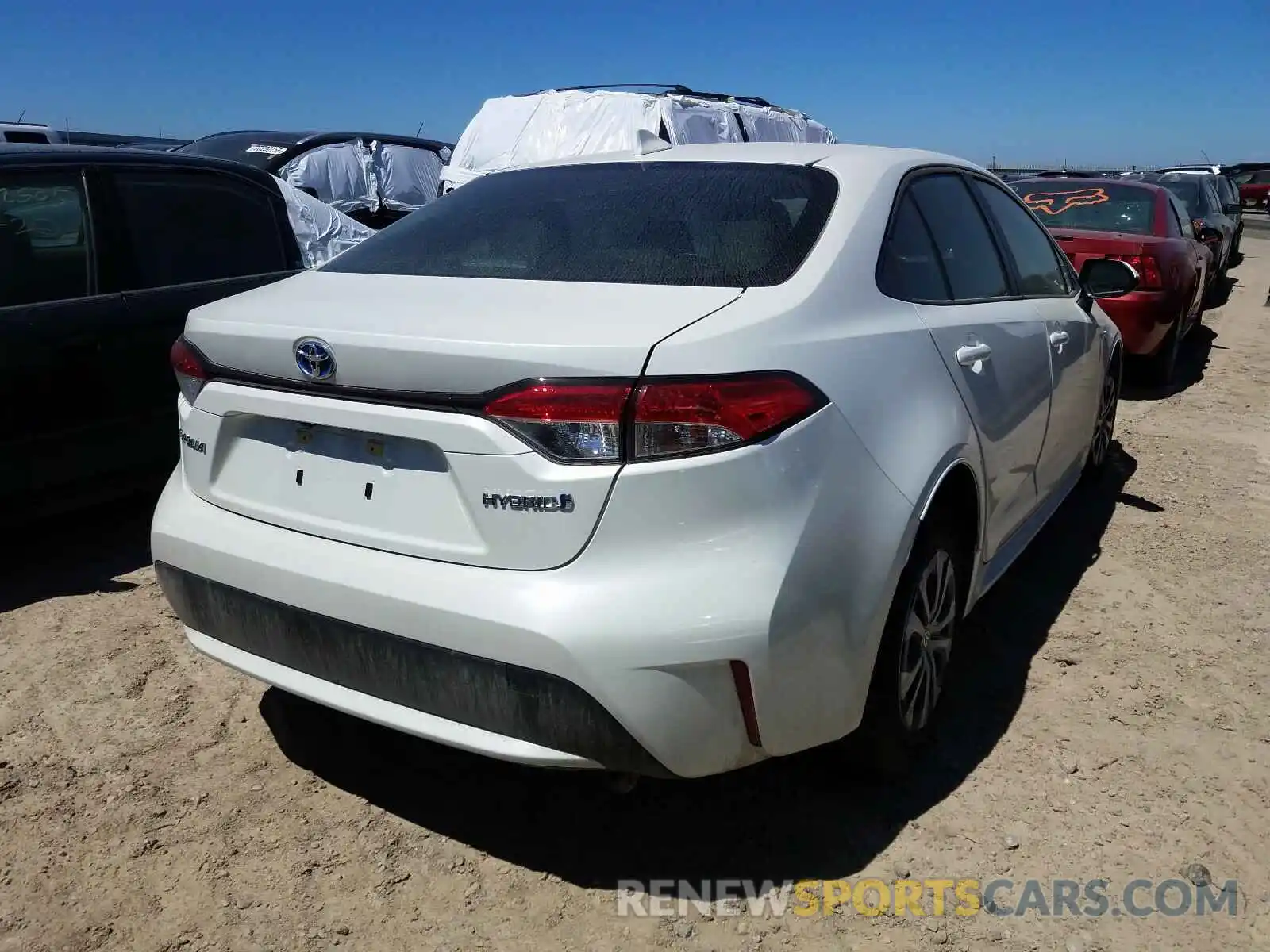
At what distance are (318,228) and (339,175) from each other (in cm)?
422

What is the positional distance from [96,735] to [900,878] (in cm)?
213

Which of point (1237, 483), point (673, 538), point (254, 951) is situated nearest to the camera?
point (673, 538)

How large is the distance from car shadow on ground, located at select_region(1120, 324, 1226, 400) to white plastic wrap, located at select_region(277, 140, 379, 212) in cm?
737

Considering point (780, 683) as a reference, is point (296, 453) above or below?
above

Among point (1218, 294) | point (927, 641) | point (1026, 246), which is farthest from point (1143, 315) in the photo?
point (1218, 294)

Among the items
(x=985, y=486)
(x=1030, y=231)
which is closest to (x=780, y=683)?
(x=985, y=486)

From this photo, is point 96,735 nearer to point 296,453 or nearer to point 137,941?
point 137,941

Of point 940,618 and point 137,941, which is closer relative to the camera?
point 137,941

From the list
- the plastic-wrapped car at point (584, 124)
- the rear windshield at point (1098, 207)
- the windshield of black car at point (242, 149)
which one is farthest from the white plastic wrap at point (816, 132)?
the windshield of black car at point (242, 149)

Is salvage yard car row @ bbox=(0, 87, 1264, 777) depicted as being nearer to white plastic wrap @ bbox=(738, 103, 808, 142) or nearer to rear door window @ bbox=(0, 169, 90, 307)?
rear door window @ bbox=(0, 169, 90, 307)

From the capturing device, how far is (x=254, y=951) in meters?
2.08

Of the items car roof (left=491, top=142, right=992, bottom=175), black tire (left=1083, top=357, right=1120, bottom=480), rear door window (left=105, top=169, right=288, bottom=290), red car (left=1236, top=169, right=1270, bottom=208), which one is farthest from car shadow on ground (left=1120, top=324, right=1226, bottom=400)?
red car (left=1236, top=169, right=1270, bottom=208)

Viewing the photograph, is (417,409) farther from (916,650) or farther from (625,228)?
(916,650)

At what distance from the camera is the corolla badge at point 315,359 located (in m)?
2.08
